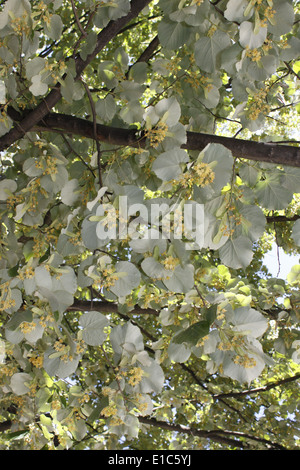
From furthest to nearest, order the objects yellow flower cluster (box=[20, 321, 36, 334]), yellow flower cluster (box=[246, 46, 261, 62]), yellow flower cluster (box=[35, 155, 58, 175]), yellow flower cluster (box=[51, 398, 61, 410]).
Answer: yellow flower cluster (box=[51, 398, 61, 410]), yellow flower cluster (box=[35, 155, 58, 175]), yellow flower cluster (box=[20, 321, 36, 334]), yellow flower cluster (box=[246, 46, 261, 62])

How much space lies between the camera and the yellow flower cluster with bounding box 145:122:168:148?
4.30ft

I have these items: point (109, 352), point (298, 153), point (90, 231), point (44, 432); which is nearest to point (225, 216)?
point (298, 153)

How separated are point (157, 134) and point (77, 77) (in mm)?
392

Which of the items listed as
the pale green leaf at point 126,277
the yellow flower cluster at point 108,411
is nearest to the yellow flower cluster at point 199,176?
the pale green leaf at point 126,277

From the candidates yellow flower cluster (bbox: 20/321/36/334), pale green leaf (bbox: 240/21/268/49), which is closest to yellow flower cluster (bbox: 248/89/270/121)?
pale green leaf (bbox: 240/21/268/49)

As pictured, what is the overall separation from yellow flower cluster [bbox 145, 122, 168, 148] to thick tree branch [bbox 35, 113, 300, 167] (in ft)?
0.20

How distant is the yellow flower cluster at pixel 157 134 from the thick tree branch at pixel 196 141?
0.06 m

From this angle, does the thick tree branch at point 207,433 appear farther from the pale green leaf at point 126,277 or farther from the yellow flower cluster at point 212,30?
the yellow flower cluster at point 212,30

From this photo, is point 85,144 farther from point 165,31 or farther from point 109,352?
point 109,352

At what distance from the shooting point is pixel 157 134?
1327mm

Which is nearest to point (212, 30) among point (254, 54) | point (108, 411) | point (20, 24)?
point (254, 54)

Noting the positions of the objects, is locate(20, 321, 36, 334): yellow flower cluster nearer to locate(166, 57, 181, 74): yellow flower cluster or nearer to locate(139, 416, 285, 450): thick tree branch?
locate(166, 57, 181, 74): yellow flower cluster

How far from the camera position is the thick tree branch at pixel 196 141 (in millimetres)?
1295

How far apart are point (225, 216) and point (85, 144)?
91 cm
